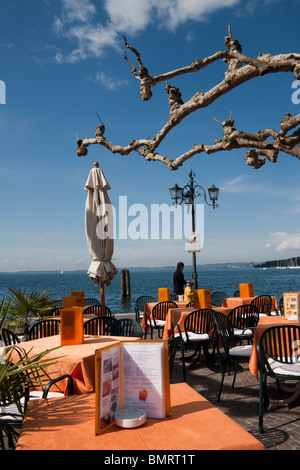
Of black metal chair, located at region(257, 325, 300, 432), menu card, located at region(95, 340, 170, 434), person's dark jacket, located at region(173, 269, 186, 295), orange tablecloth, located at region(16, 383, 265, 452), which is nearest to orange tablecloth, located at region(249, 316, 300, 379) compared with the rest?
black metal chair, located at region(257, 325, 300, 432)

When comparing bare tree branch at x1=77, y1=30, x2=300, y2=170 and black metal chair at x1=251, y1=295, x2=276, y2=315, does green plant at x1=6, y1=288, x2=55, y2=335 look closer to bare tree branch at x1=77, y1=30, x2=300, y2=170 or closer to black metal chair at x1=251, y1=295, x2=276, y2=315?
bare tree branch at x1=77, y1=30, x2=300, y2=170

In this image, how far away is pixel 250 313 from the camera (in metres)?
7.34

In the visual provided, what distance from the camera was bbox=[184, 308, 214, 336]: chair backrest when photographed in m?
6.38

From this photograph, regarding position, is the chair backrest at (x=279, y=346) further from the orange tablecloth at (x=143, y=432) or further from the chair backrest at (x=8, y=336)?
the chair backrest at (x=8, y=336)

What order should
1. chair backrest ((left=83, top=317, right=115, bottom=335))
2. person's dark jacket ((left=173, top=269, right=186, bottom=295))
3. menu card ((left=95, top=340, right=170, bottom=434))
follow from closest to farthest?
1. menu card ((left=95, top=340, right=170, bottom=434))
2. chair backrest ((left=83, top=317, right=115, bottom=335))
3. person's dark jacket ((left=173, top=269, right=186, bottom=295))

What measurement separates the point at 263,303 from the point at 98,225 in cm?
447

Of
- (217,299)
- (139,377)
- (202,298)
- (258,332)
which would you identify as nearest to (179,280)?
(217,299)

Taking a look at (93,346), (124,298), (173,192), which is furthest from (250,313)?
(124,298)

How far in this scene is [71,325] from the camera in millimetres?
4051

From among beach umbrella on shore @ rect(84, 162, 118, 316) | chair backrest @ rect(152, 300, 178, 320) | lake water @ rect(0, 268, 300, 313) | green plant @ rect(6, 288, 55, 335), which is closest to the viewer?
green plant @ rect(6, 288, 55, 335)

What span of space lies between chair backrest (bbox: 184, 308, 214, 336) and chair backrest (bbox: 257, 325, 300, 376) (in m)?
1.89

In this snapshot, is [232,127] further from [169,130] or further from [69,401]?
[69,401]

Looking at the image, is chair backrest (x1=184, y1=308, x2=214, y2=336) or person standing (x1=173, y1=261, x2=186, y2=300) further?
person standing (x1=173, y1=261, x2=186, y2=300)
